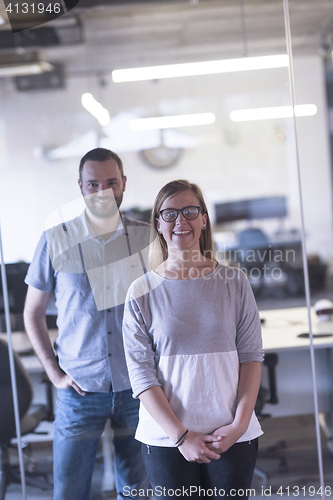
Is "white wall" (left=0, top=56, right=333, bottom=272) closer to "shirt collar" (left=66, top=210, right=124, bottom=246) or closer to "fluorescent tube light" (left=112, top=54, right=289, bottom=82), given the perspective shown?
"fluorescent tube light" (left=112, top=54, right=289, bottom=82)

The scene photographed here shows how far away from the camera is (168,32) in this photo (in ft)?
12.5

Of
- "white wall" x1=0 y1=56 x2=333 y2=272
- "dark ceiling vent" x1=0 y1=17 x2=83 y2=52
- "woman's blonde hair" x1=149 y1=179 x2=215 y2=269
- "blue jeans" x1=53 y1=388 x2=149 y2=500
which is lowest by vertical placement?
"blue jeans" x1=53 y1=388 x2=149 y2=500

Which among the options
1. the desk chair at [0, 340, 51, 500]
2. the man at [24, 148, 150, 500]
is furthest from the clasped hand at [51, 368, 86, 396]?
the desk chair at [0, 340, 51, 500]

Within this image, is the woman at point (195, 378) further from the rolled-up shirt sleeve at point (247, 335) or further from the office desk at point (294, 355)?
the office desk at point (294, 355)

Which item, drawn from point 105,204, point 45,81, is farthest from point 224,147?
point 105,204

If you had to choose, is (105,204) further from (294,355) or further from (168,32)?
(168,32)

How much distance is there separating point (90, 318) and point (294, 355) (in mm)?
1018

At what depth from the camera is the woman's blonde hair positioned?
151 centimetres

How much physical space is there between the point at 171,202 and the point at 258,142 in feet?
16.2

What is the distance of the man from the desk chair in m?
0.21

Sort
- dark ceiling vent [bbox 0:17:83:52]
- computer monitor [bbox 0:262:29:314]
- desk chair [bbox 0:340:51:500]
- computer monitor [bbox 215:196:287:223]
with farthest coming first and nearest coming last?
computer monitor [bbox 215:196:287:223] < dark ceiling vent [bbox 0:17:83:52] < desk chair [bbox 0:340:51:500] < computer monitor [bbox 0:262:29:314]

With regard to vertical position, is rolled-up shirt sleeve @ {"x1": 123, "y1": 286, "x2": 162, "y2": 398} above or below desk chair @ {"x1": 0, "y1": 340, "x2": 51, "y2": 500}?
above

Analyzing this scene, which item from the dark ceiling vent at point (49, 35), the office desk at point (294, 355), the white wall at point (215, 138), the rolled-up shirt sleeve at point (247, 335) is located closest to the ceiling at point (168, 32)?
the dark ceiling vent at point (49, 35)

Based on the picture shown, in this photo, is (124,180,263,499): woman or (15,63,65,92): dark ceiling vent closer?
(124,180,263,499): woman
